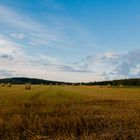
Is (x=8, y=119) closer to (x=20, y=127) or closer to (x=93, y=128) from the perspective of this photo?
(x=20, y=127)

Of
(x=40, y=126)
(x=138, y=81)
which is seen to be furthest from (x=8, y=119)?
(x=138, y=81)

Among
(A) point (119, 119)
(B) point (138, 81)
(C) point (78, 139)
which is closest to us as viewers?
(C) point (78, 139)

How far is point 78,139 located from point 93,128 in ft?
6.82

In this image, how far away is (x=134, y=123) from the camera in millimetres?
13734

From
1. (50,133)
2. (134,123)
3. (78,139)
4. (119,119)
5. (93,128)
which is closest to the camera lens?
(78,139)

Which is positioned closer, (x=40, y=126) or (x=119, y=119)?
(x=40, y=126)

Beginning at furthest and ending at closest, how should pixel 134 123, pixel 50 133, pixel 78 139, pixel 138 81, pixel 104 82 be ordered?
pixel 104 82
pixel 138 81
pixel 134 123
pixel 50 133
pixel 78 139

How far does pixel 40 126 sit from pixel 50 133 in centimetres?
87

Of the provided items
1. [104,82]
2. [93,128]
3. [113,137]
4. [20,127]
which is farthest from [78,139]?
[104,82]

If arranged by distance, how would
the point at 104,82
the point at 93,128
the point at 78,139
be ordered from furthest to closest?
the point at 104,82
the point at 93,128
the point at 78,139

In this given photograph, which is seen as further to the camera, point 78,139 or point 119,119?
point 119,119

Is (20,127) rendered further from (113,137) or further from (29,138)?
(113,137)

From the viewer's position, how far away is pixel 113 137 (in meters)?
11.2

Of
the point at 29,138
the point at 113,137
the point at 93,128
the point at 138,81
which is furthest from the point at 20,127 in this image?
the point at 138,81
